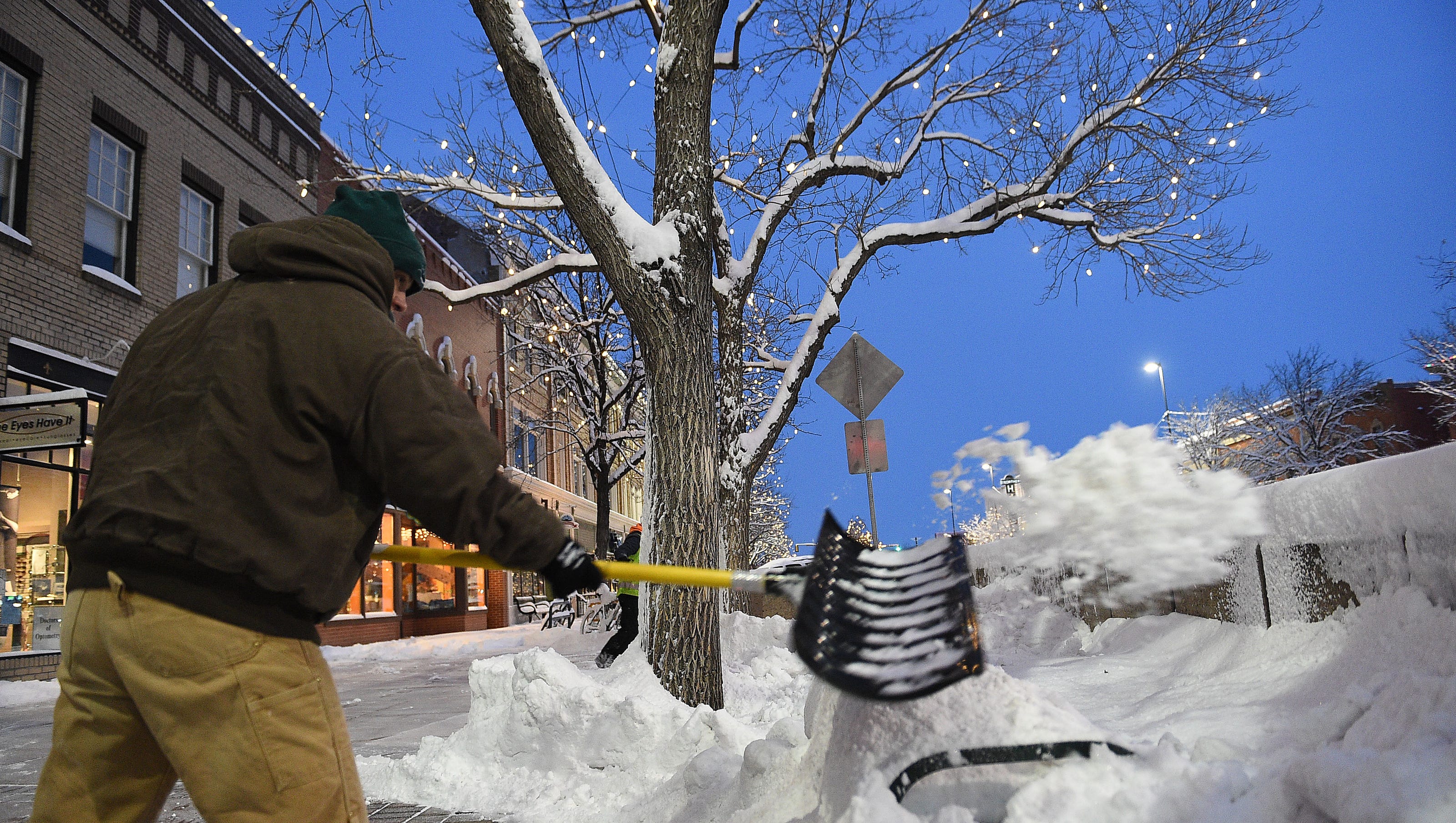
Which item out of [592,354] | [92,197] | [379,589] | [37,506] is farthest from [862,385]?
[379,589]

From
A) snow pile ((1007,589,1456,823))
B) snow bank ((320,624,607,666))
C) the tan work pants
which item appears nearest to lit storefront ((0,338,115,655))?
snow bank ((320,624,607,666))

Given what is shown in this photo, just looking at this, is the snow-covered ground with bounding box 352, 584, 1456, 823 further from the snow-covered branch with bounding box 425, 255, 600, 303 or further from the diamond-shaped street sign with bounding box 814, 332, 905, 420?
the snow-covered branch with bounding box 425, 255, 600, 303

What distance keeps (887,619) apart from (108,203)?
516 inches

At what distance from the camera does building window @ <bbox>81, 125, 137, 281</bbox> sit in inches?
450

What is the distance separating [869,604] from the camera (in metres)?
2.31

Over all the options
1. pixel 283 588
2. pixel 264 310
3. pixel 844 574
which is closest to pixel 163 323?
pixel 264 310

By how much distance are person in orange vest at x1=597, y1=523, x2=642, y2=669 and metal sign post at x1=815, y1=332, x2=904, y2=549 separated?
331 cm

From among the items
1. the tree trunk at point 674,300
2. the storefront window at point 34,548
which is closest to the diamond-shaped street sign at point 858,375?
the tree trunk at point 674,300

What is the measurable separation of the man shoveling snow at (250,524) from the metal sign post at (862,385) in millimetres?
6164

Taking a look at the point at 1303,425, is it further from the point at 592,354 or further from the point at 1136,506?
the point at 1136,506

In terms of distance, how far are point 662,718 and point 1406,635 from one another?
317 cm

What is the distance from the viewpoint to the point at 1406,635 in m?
2.35

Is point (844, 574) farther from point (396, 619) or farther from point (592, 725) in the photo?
point (396, 619)

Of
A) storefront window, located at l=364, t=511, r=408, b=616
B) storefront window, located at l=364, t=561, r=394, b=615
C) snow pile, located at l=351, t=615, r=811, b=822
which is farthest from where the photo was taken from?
storefront window, located at l=364, t=511, r=408, b=616
